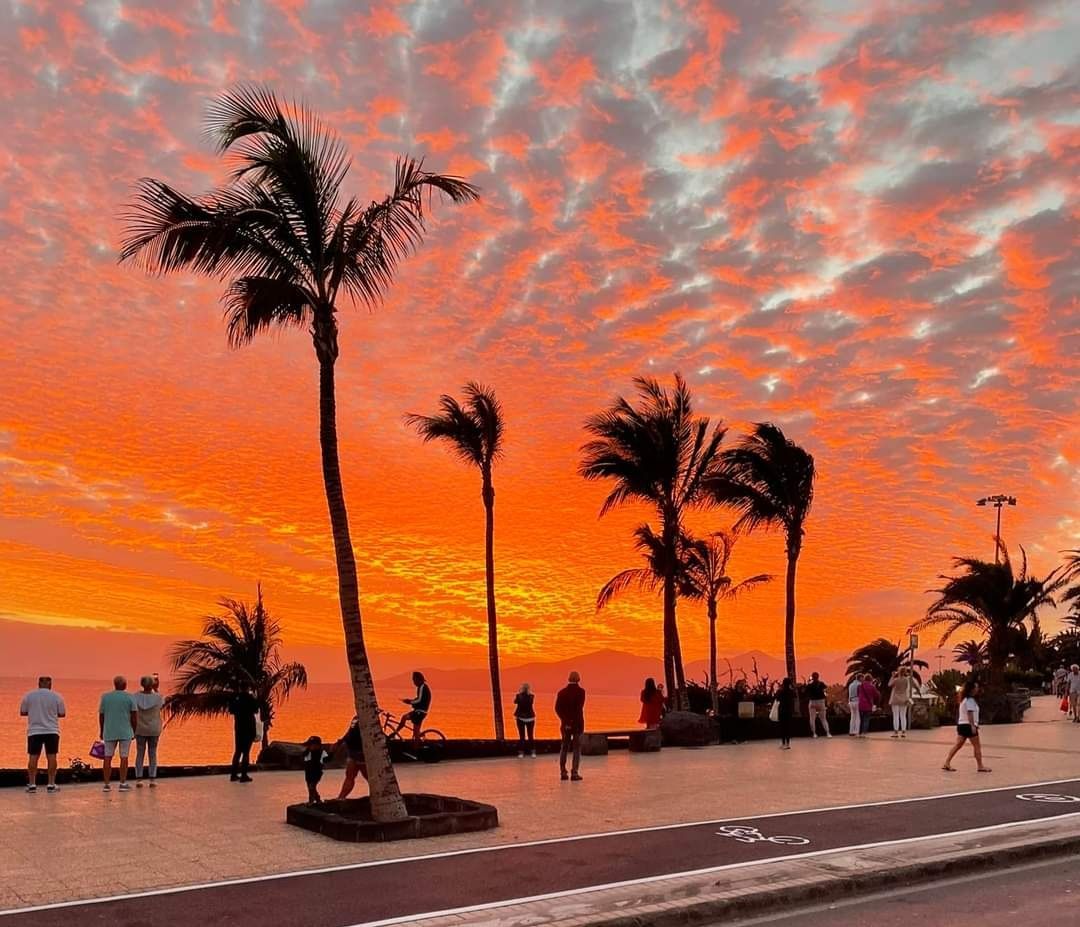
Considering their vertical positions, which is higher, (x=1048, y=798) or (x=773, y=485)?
(x=773, y=485)

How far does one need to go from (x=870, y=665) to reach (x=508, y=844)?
47.0 metres

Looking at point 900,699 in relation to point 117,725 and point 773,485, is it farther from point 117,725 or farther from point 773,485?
point 117,725

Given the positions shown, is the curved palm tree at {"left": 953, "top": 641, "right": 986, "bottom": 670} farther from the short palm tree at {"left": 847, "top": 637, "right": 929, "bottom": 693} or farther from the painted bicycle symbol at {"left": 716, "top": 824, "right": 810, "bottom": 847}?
the painted bicycle symbol at {"left": 716, "top": 824, "right": 810, "bottom": 847}

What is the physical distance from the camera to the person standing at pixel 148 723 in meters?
17.8

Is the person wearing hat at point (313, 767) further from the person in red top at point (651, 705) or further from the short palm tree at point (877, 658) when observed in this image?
the short palm tree at point (877, 658)

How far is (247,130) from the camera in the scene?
13.7m

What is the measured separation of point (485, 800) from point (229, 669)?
21.9 m

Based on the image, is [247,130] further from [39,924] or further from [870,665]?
[870,665]

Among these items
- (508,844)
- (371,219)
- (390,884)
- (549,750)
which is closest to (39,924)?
(390,884)

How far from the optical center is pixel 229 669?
35250mm

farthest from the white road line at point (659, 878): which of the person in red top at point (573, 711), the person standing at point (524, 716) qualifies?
the person standing at point (524, 716)

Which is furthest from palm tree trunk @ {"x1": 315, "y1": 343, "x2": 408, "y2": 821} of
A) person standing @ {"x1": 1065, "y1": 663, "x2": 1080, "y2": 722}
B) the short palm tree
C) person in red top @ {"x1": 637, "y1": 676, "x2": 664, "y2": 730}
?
the short palm tree

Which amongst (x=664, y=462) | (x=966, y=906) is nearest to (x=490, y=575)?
(x=664, y=462)

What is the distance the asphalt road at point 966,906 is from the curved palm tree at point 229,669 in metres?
27.1
